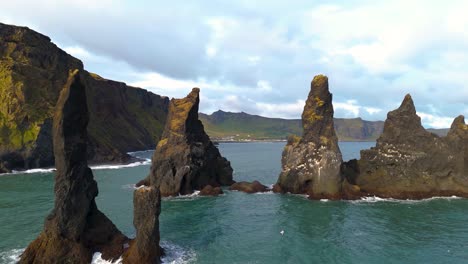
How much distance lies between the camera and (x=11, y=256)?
3466 centimetres

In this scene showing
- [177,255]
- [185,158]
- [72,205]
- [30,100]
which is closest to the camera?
[72,205]

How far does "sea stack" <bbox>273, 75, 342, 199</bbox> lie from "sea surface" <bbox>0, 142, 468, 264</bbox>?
3.60 meters

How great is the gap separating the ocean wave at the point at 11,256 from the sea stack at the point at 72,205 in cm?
179

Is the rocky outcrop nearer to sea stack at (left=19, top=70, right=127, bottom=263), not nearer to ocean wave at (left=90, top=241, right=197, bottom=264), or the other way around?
ocean wave at (left=90, top=241, right=197, bottom=264)

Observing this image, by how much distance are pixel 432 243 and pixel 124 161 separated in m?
107

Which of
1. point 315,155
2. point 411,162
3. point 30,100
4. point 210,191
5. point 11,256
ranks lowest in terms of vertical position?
point 11,256

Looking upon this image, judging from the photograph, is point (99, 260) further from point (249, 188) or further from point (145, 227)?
point (249, 188)

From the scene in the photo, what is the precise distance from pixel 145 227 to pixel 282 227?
19887mm

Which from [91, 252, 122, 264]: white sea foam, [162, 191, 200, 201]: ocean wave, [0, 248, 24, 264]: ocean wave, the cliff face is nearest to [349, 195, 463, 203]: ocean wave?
[162, 191, 200, 201]: ocean wave

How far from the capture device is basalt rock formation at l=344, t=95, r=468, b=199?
219 feet

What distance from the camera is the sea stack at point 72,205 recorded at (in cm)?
3262

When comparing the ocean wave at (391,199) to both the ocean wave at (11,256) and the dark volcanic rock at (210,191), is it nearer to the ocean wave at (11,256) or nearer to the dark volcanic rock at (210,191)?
the dark volcanic rock at (210,191)

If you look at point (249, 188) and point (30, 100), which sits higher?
point (30, 100)

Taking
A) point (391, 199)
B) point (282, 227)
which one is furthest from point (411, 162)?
point (282, 227)
